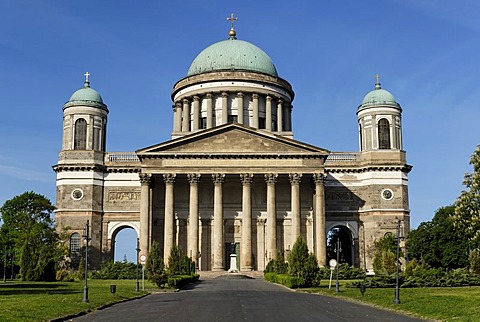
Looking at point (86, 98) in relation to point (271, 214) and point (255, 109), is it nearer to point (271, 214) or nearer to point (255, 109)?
point (255, 109)

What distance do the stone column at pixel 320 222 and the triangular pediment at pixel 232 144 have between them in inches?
119

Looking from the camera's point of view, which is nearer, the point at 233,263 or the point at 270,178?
the point at 270,178

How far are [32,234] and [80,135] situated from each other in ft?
48.5

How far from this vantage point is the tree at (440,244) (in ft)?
219

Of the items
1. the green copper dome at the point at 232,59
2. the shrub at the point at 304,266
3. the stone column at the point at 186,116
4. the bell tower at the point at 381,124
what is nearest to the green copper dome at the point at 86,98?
the stone column at the point at 186,116

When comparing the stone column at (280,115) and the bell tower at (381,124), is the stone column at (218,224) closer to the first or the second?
the stone column at (280,115)

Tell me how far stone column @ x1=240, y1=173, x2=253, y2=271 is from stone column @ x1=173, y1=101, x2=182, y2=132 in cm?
2144

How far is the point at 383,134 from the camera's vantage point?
78188 mm

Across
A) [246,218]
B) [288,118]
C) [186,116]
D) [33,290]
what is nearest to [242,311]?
[33,290]

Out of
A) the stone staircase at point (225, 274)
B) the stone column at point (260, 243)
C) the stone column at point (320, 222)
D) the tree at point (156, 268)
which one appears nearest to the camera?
the tree at point (156, 268)

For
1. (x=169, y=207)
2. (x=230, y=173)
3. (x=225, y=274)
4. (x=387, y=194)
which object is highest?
(x=230, y=173)

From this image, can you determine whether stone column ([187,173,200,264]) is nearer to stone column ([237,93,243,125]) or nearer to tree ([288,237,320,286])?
stone column ([237,93,243,125])

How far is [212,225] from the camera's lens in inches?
2840

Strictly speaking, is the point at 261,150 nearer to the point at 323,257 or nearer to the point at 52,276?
the point at 323,257
